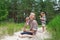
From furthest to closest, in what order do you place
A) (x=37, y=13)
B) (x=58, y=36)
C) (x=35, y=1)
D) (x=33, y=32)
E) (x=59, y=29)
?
(x=35, y=1) < (x=37, y=13) < (x=33, y=32) < (x=59, y=29) < (x=58, y=36)

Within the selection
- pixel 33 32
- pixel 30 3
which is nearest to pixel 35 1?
pixel 30 3

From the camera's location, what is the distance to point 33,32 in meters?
9.12

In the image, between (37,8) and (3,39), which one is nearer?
(3,39)

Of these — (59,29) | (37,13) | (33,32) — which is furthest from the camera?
(37,13)

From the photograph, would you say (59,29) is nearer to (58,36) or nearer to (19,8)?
(58,36)

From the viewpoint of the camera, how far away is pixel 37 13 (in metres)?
34.9

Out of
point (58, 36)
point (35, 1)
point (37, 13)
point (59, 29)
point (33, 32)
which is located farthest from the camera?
point (35, 1)

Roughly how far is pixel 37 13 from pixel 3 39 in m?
26.3

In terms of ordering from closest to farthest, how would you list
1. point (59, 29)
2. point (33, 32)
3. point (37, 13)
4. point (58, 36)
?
point (58, 36) → point (59, 29) → point (33, 32) → point (37, 13)

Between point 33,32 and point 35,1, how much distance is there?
28274 mm

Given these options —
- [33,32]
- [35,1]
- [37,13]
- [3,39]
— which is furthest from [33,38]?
[35,1]

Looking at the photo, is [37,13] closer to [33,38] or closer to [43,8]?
[43,8]

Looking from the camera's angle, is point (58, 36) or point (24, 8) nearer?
point (58, 36)

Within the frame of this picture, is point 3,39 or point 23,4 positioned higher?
point 23,4
